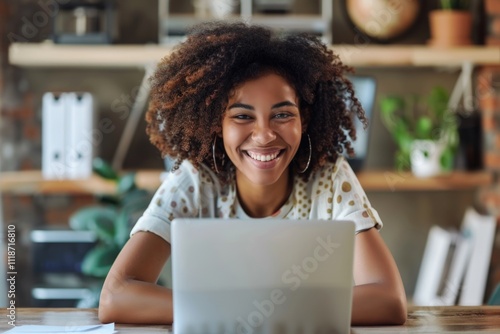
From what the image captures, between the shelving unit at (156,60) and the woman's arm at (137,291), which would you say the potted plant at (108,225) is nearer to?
the shelving unit at (156,60)

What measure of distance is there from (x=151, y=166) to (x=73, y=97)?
501 mm

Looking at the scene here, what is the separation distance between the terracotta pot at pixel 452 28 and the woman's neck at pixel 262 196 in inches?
68.0

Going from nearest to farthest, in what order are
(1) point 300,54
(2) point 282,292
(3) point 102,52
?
(2) point 282,292 → (1) point 300,54 → (3) point 102,52

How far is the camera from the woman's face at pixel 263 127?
165 centimetres

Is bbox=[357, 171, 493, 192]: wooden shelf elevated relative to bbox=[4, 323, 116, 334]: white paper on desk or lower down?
elevated

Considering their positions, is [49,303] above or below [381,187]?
below

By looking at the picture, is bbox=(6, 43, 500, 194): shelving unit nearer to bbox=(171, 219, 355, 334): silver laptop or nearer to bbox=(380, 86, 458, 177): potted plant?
bbox=(380, 86, 458, 177): potted plant

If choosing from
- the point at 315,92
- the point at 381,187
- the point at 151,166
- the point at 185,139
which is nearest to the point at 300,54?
the point at 315,92

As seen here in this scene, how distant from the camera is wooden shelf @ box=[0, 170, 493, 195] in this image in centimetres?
317

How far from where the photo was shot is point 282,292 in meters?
1.21

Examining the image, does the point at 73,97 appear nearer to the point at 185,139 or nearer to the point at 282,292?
the point at 185,139

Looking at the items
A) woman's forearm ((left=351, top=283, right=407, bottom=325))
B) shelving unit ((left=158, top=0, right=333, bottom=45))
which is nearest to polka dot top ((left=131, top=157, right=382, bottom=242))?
woman's forearm ((left=351, top=283, right=407, bottom=325))

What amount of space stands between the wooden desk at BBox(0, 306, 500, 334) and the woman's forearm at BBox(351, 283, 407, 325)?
27mm

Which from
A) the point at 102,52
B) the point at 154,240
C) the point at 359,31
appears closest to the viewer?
the point at 154,240
